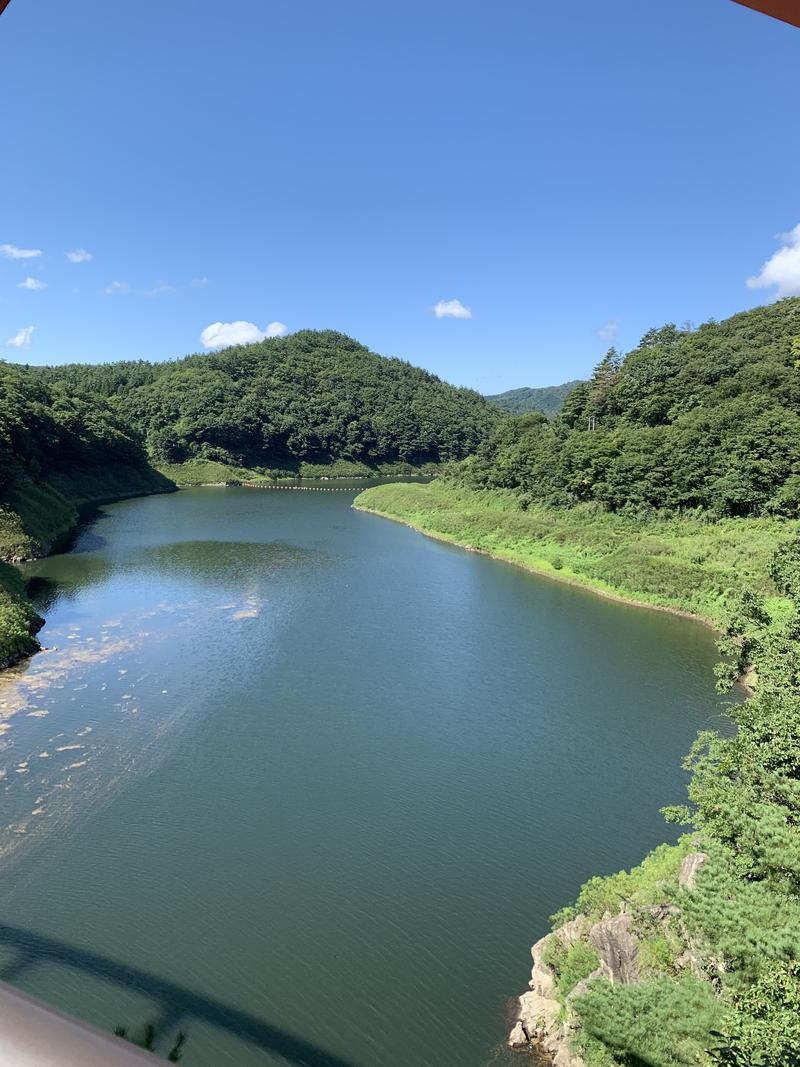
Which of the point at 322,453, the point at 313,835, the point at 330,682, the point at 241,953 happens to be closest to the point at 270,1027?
the point at 241,953

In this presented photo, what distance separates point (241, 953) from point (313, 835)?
2.41m

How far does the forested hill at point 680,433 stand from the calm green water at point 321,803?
908cm

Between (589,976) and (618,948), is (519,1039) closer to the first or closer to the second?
(589,976)

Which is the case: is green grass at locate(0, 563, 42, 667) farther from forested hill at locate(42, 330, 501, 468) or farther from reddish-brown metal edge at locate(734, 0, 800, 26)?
forested hill at locate(42, 330, 501, 468)

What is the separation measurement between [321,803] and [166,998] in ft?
13.2

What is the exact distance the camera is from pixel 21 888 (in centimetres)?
942

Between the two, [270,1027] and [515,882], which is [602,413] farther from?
[270,1027]

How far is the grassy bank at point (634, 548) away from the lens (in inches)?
911

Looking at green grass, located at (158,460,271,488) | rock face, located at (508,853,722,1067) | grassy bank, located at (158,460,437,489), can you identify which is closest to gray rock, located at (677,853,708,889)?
rock face, located at (508,853,722,1067)

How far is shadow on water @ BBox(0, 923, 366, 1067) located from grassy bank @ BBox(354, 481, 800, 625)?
51.9 ft

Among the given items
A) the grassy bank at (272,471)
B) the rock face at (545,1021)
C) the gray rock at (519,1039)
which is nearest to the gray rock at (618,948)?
the rock face at (545,1021)

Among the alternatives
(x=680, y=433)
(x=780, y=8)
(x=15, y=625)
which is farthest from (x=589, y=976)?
(x=680, y=433)

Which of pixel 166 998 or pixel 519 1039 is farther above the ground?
pixel 519 1039

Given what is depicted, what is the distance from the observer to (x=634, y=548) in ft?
88.3
